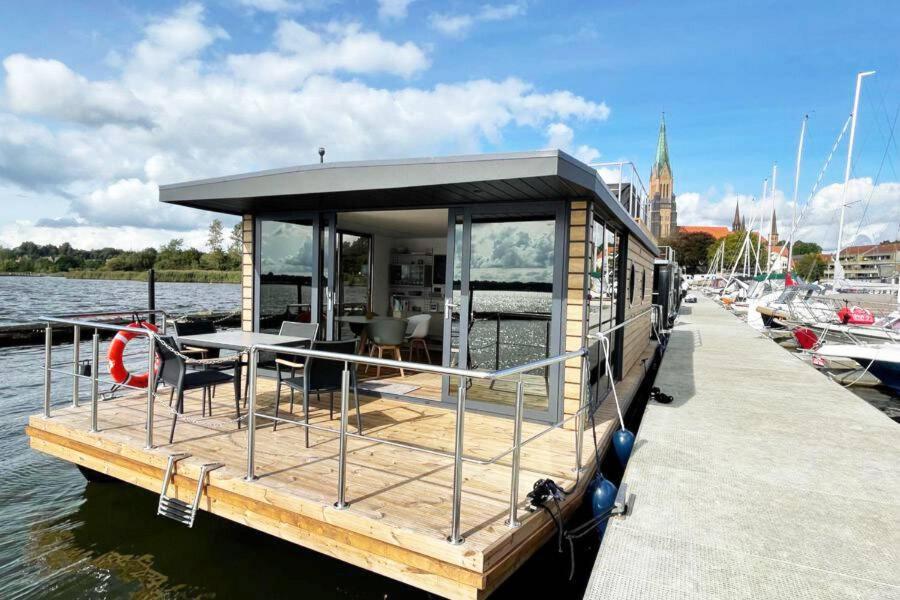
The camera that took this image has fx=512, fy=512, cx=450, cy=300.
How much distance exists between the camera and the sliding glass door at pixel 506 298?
442cm

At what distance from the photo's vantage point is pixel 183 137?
13961mm

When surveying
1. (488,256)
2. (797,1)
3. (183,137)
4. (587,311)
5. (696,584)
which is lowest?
(696,584)

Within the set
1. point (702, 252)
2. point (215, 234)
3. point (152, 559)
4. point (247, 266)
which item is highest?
point (702, 252)

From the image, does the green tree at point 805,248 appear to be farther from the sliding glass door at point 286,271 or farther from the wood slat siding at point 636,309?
the sliding glass door at point 286,271

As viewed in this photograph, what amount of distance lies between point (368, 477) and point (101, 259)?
52.2 meters

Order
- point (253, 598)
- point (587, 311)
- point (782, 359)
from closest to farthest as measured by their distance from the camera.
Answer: point (253, 598)
point (587, 311)
point (782, 359)

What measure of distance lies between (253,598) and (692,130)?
25139mm

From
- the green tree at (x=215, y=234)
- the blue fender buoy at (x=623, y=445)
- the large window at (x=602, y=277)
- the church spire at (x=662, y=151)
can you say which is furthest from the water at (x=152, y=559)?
the church spire at (x=662, y=151)

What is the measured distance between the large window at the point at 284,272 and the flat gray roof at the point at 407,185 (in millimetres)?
282

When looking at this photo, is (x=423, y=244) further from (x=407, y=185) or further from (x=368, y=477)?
(x=368, y=477)

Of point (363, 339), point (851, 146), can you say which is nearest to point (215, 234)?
point (851, 146)

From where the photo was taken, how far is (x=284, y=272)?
5.88 m

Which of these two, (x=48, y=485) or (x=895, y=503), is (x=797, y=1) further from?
(x=48, y=485)

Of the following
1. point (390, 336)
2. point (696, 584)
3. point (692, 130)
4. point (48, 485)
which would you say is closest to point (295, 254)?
point (390, 336)
